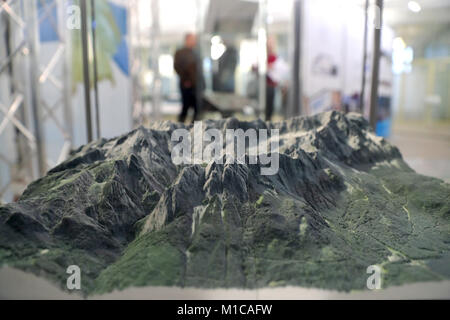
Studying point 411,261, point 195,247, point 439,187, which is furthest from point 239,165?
point 439,187

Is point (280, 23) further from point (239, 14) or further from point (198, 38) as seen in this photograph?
point (198, 38)

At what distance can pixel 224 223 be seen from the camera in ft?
4.58

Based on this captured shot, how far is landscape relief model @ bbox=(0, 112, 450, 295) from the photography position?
1216mm

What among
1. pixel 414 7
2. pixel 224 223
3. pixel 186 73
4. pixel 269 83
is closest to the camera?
pixel 224 223

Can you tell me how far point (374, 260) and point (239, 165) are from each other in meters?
0.63

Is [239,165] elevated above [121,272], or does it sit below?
above

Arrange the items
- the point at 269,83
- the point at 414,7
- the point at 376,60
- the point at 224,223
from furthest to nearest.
Result: the point at 269,83
the point at 414,7
the point at 376,60
the point at 224,223

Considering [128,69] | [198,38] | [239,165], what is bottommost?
[239,165]

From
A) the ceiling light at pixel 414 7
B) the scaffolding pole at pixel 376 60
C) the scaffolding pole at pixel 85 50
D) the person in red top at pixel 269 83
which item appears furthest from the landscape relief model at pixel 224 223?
the person in red top at pixel 269 83

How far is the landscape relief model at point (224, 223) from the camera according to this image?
1.22 meters

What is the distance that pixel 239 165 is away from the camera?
1587 mm

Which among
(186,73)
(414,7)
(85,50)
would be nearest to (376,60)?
Result: (85,50)

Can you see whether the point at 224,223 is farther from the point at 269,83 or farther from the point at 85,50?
the point at 269,83
